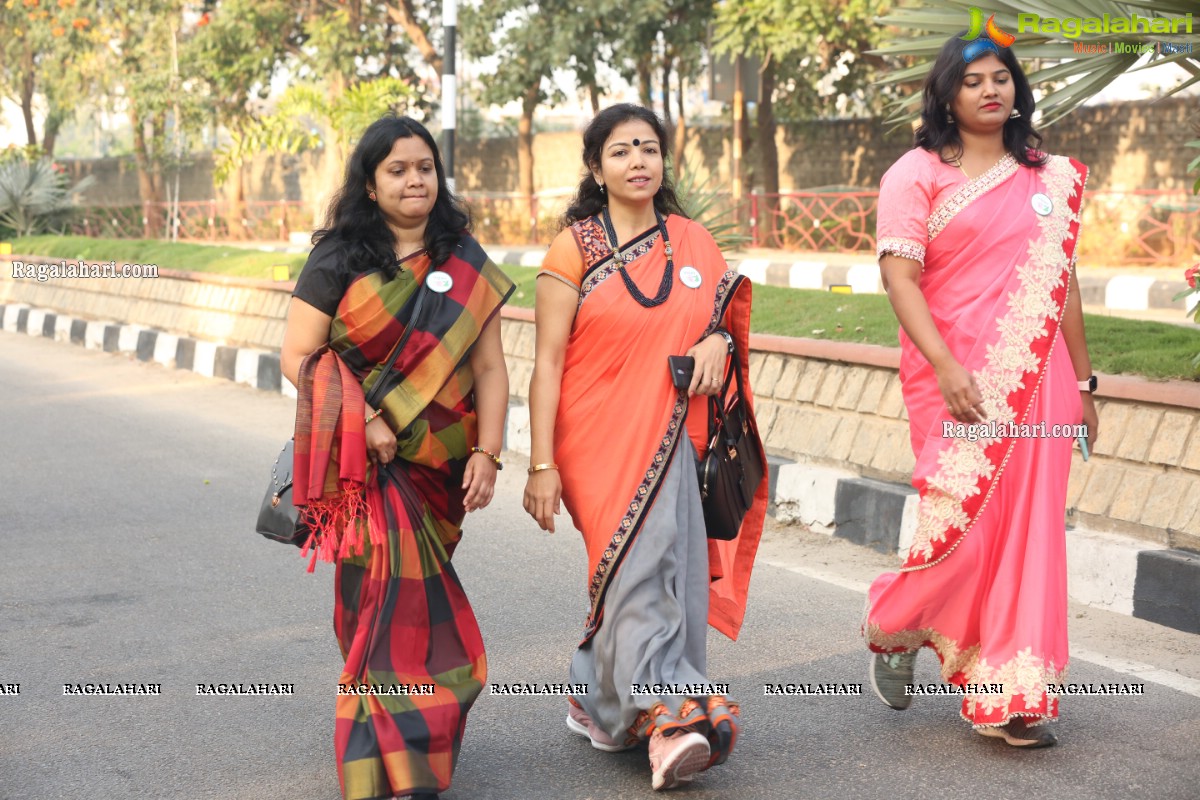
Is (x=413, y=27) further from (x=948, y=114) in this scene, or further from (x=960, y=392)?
(x=960, y=392)

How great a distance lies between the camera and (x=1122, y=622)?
191 inches

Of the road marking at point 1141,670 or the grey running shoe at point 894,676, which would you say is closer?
the grey running shoe at point 894,676

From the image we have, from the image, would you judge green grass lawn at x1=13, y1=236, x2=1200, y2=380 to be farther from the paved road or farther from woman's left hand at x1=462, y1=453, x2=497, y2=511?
woman's left hand at x1=462, y1=453, x2=497, y2=511

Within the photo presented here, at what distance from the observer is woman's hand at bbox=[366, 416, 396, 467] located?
3.33 metres

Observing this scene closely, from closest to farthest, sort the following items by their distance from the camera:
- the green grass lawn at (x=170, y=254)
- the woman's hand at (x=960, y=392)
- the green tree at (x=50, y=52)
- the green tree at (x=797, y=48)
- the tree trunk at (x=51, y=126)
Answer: the woman's hand at (x=960, y=392)
the green grass lawn at (x=170, y=254)
the green tree at (x=797, y=48)
the green tree at (x=50, y=52)
the tree trunk at (x=51, y=126)

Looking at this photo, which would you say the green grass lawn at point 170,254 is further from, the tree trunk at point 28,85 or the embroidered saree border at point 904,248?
the tree trunk at point 28,85

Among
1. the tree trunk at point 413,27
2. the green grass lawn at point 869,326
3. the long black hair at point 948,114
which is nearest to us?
the long black hair at point 948,114

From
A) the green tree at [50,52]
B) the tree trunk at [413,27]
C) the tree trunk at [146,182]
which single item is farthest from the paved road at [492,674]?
the tree trunk at [146,182]

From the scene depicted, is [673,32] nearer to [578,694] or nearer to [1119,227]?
[1119,227]

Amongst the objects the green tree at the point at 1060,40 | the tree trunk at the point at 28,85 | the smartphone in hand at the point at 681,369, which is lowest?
the smartphone in hand at the point at 681,369

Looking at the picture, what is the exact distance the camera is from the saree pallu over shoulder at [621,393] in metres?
3.46

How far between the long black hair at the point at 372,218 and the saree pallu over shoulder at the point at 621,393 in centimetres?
33

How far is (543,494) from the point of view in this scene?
348 cm

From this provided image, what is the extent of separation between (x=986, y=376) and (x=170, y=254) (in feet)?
43.7
